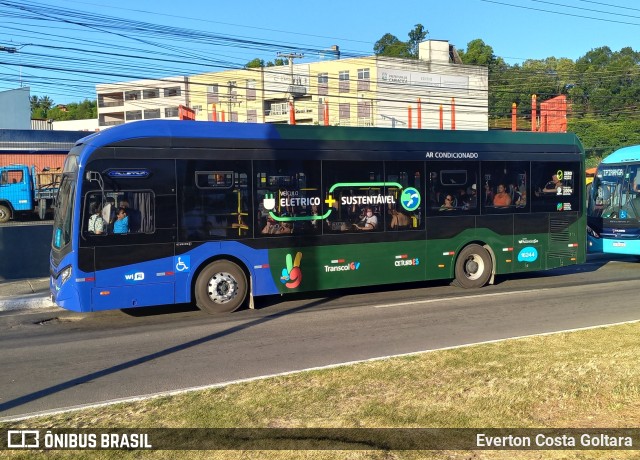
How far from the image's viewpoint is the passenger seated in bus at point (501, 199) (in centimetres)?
1465

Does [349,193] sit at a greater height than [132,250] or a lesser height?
greater

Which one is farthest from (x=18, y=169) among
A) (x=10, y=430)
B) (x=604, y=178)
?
(x=10, y=430)

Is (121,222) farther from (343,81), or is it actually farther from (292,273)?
(343,81)

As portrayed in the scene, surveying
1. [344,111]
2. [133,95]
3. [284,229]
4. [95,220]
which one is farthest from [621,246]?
Answer: [133,95]

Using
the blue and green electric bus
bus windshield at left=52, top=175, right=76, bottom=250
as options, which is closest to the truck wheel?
bus windshield at left=52, top=175, right=76, bottom=250

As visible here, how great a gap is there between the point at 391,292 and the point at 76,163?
7.15m

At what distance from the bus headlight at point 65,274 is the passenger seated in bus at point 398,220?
6.30m

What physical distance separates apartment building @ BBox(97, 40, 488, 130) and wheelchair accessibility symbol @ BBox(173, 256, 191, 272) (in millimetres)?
52526

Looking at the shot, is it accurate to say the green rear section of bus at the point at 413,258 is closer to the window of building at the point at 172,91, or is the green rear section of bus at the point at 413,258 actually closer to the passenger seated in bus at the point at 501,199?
the passenger seated in bus at the point at 501,199

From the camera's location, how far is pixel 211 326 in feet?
35.6

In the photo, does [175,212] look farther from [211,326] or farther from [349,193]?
[349,193]

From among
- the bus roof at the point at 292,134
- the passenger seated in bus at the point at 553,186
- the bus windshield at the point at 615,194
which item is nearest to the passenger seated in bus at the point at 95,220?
the bus roof at the point at 292,134

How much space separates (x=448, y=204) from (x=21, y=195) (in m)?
24.0

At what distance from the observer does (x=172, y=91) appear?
83.7 meters
